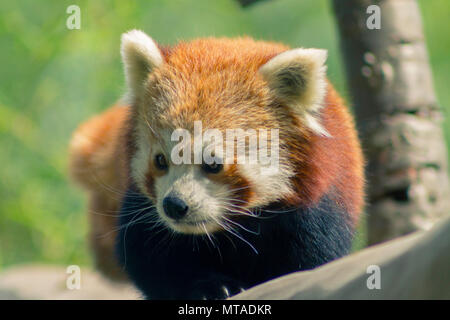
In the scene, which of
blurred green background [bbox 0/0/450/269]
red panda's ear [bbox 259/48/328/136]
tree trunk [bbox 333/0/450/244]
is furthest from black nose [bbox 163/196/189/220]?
blurred green background [bbox 0/0/450/269]

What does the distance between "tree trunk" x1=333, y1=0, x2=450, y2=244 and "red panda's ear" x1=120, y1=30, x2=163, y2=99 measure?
1.57 meters

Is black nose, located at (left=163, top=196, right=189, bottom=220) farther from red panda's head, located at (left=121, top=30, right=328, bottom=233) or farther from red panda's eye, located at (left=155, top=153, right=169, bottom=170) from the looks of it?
red panda's eye, located at (left=155, top=153, right=169, bottom=170)

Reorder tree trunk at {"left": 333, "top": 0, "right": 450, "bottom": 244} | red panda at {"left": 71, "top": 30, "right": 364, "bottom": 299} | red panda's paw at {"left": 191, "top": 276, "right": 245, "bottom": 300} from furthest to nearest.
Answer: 1. tree trunk at {"left": 333, "top": 0, "right": 450, "bottom": 244}
2. red panda's paw at {"left": 191, "top": 276, "right": 245, "bottom": 300}
3. red panda at {"left": 71, "top": 30, "right": 364, "bottom": 299}

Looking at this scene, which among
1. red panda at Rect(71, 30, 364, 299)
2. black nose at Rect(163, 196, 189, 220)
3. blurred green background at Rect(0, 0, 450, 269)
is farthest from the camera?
blurred green background at Rect(0, 0, 450, 269)

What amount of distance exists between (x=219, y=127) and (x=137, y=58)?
62 centimetres

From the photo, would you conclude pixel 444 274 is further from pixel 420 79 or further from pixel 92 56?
pixel 92 56

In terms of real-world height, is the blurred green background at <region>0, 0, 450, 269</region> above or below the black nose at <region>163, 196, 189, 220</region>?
above

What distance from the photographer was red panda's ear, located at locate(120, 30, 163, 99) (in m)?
2.75

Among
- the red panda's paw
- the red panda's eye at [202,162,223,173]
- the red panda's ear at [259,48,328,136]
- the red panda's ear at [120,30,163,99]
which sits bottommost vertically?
the red panda's paw

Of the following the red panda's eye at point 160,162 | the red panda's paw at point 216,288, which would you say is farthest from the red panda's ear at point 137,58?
the red panda's paw at point 216,288

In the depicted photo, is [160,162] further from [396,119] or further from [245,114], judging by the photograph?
[396,119]

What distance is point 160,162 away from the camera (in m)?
2.55

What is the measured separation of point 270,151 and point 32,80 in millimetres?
4238

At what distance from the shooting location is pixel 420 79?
3.81m
